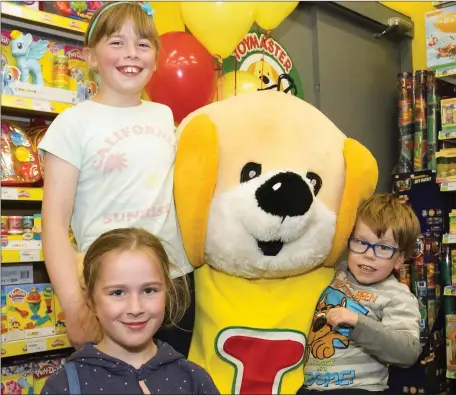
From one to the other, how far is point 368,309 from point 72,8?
1.70 metres

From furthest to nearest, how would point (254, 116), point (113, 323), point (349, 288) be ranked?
point (349, 288)
point (254, 116)
point (113, 323)

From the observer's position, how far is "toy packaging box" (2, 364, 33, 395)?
2.39 meters

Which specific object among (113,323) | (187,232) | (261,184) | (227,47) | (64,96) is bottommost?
(113,323)

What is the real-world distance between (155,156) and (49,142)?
0.27m

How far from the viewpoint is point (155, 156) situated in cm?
157

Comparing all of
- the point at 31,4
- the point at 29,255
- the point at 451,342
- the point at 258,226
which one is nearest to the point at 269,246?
the point at 258,226

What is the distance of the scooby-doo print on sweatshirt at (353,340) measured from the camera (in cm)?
179

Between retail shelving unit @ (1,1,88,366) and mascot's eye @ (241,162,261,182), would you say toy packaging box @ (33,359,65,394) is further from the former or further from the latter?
mascot's eye @ (241,162,261,182)

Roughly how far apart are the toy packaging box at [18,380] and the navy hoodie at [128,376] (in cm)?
133

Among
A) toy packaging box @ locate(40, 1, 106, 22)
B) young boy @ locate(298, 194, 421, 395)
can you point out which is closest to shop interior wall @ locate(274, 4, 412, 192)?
toy packaging box @ locate(40, 1, 106, 22)

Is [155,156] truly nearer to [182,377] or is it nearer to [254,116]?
[254,116]

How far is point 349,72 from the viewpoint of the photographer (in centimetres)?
399

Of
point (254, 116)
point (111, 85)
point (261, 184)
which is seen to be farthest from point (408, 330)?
point (111, 85)

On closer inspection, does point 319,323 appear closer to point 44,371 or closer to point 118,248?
point 118,248
